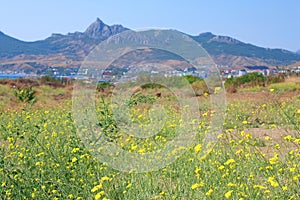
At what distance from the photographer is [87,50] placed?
127 metres

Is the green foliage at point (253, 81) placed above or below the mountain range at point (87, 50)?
below

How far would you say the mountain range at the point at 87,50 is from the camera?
355ft

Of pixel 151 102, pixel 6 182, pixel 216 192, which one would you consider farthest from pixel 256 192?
pixel 151 102

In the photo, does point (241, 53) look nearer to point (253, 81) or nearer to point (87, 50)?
point (87, 50)

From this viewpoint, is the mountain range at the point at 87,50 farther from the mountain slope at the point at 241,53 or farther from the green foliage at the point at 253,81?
the green foliage at the point at 253,81

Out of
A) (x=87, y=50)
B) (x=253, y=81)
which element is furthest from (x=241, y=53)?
(x=253, y=81)

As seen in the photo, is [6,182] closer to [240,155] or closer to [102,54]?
[240,155]

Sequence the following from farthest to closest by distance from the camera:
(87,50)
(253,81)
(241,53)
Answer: (87,50) → (241,53) → (253,81)

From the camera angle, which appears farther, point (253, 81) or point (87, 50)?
point (87, 50)

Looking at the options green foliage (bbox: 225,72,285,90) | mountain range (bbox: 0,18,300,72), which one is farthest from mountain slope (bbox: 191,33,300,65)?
green foliage (bbox: 225,72,285,90)

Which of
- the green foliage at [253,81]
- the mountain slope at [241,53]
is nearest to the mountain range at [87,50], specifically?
the mountain slope at [241,53]

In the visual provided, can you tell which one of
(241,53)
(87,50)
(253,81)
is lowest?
(253,81)

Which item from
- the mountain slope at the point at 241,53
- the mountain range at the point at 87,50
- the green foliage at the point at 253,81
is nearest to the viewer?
the green foliage at the point at 253,81

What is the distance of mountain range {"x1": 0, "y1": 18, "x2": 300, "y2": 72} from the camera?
108294mm
